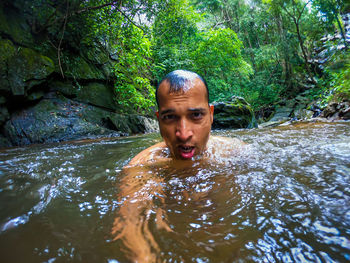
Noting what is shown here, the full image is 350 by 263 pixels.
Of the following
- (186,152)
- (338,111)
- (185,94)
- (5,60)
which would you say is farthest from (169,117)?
(338,111)

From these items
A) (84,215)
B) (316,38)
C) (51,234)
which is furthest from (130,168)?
(316,38)

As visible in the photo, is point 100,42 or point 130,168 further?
point 100,42

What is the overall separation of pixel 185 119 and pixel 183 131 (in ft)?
0.40

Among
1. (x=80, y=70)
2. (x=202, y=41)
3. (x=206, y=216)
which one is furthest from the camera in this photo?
(x=202, y=41)

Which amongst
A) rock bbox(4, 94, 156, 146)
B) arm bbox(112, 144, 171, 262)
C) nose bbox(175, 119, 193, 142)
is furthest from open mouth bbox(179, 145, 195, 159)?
rock bbox(4, 94, 156, 146)

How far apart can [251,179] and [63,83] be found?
640 cm

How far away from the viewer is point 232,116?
7.07 meters

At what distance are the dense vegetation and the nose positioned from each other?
16.8ft

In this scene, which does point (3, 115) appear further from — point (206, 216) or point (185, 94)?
point (206, 216)

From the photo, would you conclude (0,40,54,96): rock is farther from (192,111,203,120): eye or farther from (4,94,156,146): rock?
(192,111,203,120): eye

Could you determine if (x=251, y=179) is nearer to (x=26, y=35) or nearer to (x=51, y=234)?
(x=51, y=234)

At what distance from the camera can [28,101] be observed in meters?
5.06

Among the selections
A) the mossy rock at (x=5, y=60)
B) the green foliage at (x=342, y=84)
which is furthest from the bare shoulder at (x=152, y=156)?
the green foliage at (x=342, y=84)

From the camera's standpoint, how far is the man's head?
1.73 metres
